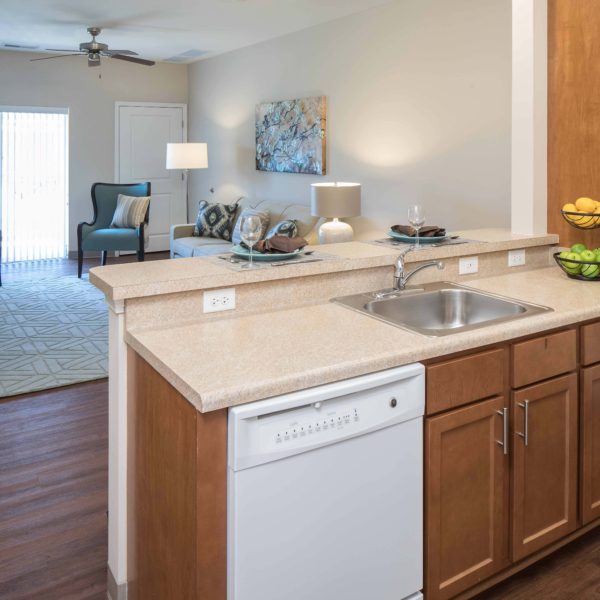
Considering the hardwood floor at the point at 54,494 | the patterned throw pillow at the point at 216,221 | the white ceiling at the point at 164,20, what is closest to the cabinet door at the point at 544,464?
the hardwood floor at the point at 54,494

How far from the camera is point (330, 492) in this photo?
1622 mm

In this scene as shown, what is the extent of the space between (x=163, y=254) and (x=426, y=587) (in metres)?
7.52

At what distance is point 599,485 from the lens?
235 cm

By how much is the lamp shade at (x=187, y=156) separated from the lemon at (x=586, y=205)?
17.3ft

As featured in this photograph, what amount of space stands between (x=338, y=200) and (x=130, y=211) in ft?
11.1

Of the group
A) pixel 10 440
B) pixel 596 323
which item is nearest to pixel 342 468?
pixel 596 323

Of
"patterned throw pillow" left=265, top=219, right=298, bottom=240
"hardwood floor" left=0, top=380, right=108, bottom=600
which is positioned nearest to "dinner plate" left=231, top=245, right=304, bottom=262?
"hardwood floor" left=0, top=380, right=108, bottom=600

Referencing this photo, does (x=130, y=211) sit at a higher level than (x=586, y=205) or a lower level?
higher

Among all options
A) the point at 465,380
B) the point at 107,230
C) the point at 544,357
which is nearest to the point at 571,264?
the point at 544,357

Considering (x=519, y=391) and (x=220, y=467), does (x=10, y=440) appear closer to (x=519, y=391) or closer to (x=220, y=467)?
(x=220, y=467)

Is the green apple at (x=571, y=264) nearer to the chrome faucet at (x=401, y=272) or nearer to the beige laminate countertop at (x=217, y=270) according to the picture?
the beige laminate countertop at (x=217, y=270)

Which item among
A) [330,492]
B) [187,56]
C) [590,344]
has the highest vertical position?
[187,56]

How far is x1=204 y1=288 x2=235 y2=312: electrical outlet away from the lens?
2.10 meters

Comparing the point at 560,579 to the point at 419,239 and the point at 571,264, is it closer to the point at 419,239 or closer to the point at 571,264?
the point at 571,264
